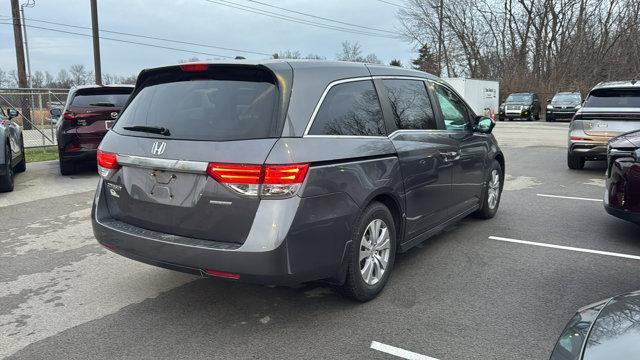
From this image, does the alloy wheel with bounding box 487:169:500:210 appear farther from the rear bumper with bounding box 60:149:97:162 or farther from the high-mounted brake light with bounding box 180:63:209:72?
the rear bumper with bounding box 60:149:97:162

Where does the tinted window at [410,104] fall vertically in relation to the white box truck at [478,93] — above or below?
below

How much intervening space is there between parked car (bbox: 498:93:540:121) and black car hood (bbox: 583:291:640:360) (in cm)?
2866

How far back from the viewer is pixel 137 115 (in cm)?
377

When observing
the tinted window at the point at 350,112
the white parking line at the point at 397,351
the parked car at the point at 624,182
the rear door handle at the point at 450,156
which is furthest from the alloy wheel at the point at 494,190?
the white parking line at the point at 397,351

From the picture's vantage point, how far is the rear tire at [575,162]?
33.5ft

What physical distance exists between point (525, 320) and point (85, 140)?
8.37m

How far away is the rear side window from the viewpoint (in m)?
9.06

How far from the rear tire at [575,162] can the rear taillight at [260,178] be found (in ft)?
28.6

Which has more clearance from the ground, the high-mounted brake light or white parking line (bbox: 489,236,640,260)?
the high-mounted brake light

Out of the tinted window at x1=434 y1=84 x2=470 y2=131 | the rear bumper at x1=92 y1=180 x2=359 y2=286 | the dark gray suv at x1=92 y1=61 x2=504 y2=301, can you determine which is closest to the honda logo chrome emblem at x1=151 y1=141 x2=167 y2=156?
the dark gray suv at x1=92 y1=61 x2=504 y2=301

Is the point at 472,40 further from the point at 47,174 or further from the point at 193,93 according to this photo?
the point at 193,93

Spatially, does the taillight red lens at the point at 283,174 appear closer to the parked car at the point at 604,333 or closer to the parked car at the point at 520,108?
the parked car at the point at 604,333

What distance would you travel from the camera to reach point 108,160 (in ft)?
12.0

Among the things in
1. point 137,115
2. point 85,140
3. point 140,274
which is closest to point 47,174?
point 85,140
